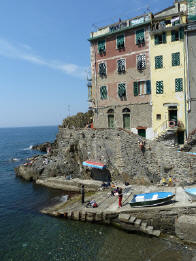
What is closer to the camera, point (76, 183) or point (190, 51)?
point (190, 51)

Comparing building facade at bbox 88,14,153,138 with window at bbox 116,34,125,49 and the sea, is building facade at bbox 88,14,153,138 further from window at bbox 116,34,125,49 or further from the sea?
the sea

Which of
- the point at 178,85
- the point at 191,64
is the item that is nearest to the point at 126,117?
the point at 178,85

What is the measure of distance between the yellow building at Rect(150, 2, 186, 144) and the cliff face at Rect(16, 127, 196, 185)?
4537 millimetres

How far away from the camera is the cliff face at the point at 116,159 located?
23.4 meters

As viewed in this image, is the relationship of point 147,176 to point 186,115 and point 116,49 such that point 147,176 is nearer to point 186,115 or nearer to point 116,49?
point 186,115

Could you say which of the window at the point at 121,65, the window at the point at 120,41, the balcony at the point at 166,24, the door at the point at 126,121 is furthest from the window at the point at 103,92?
the balcony at the point at 166,24

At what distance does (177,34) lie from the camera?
27.7 meters

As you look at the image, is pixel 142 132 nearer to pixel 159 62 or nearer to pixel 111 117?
pixel 111 117

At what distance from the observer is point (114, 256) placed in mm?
15883

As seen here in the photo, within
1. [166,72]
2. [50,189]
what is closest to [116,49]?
[166,72]

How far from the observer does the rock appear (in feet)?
55.2

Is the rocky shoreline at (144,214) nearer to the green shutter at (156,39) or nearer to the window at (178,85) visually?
the window at (178,85)

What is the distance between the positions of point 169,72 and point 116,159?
13.8 metres

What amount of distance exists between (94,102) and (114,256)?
24206 mm
